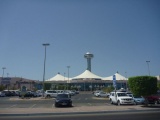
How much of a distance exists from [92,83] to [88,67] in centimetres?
3456

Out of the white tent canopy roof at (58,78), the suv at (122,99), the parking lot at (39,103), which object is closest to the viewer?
the suv at (122,99)

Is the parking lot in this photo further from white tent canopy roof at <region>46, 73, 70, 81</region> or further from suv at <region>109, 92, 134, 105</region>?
white tent canopy roof at <region>46, 73, 70, 81</region>

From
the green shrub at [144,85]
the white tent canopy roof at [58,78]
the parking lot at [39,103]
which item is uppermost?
the white tent canopy roof at [58,78]

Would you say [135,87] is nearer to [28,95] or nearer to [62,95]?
[62,95]

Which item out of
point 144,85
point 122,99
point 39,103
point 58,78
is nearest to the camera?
point 144,85

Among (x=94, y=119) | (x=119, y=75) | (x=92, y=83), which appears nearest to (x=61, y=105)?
(x=94, y=119)

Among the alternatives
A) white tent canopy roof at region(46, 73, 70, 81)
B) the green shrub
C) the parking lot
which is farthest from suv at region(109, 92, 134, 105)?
white tent canopy roof at region(46, 73, 70, 81)

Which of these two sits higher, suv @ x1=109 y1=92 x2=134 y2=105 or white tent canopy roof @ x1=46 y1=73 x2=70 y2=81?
white tent canopy roof @ x1=46 y1=73 x2=70 y2=81

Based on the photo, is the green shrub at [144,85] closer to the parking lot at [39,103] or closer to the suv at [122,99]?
the suv at [122,99]

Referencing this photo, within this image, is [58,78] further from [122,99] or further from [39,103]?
[122,99]

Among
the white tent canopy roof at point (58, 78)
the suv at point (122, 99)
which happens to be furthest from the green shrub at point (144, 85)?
the white tent canopy roof at point (58, 78)

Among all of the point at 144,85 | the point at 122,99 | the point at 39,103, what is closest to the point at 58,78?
the point at 39,103

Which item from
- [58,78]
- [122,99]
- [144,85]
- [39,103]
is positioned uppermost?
[58,78]

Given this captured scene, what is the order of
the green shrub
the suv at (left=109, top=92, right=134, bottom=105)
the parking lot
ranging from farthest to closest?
the parking lot, the suv at (left=109, top=92, right=134, bottom=105), the green shrub
